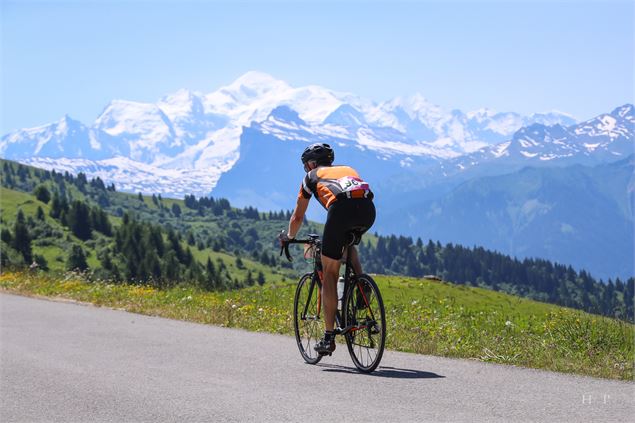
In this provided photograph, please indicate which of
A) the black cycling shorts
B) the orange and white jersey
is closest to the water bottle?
the black cycling shorts

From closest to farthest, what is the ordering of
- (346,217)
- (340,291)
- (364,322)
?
(346,217) < (364,322) < (340,291)

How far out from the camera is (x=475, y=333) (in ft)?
48.0

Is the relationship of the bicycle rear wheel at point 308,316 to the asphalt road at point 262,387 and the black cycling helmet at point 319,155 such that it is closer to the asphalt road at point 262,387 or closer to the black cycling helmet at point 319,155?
the asphalt road at point 262,387

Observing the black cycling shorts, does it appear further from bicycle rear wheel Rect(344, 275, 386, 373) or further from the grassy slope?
the grassy slope

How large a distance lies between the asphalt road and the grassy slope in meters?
0.73

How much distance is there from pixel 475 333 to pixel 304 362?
3.81 metres

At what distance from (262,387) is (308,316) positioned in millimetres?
2708

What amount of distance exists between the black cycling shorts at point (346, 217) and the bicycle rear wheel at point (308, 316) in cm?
142

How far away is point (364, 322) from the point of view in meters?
11.1

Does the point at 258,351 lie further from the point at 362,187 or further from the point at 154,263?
the point at 154,263

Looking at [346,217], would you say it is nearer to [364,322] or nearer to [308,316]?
[364,322]

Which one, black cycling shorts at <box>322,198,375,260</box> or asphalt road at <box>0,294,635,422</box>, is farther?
black cycling shorts at <box>322,198,375,260</box>

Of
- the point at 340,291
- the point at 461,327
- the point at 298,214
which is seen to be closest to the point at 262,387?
the point at 340,291

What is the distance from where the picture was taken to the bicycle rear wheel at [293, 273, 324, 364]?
489 inches
